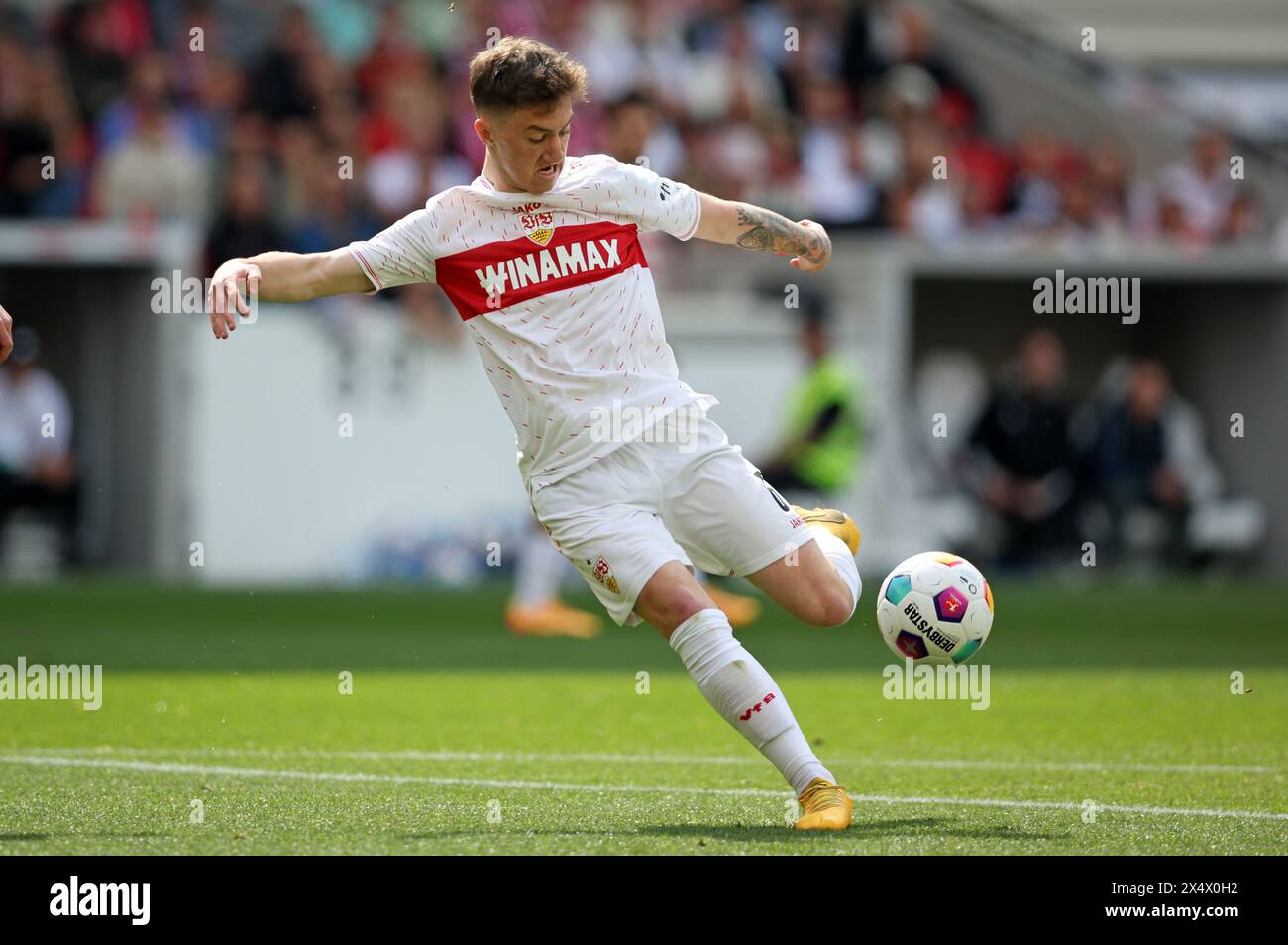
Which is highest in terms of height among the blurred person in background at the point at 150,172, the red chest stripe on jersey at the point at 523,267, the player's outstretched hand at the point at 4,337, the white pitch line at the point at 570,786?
the blurred person in background at the point at 150,172

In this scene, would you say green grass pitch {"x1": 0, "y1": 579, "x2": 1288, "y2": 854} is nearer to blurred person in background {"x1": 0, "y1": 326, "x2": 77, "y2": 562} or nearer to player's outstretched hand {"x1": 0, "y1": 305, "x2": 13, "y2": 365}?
player's outstretched hand {"x1": 0, "y1": 305, "x2": 13, "y2": 365}

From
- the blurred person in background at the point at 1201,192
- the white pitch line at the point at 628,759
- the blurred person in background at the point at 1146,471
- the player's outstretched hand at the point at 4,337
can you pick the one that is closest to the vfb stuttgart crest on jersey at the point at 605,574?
the white pitch line at the point at 628,759

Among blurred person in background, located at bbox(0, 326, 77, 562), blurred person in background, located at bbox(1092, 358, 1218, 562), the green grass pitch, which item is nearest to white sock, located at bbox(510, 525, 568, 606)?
the green grass pitch

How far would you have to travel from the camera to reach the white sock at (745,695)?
5.84 meters

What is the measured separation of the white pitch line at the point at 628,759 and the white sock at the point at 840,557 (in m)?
1.20

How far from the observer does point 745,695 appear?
5.84 metres

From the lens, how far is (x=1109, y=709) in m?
9.22

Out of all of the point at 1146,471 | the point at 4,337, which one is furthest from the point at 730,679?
the point at 1146,471

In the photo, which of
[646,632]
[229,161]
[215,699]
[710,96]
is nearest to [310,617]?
[646,632]

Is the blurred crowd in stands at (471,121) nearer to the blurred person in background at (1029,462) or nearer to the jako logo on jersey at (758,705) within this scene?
the blurred person in background at (1029,462)

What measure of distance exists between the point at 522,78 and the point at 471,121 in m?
13.2

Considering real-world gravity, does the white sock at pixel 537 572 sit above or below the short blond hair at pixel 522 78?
below

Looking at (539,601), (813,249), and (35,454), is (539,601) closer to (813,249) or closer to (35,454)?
(35,454)

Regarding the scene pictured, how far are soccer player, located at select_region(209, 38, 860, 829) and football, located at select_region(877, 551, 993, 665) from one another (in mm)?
390
